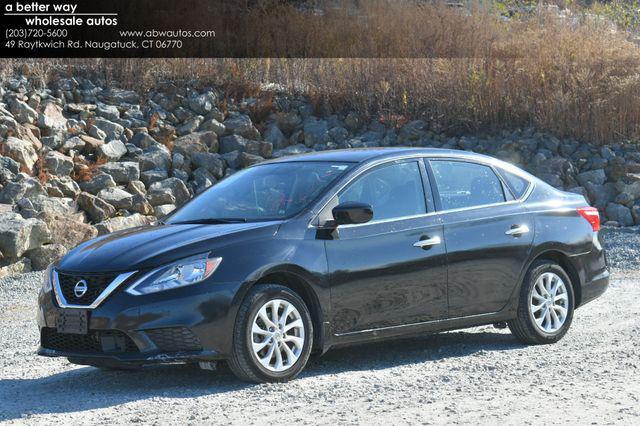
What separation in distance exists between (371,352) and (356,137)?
1273cm

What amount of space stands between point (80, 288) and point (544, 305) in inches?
153

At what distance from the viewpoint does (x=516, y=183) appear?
31.9 feet

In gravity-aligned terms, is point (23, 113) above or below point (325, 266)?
above

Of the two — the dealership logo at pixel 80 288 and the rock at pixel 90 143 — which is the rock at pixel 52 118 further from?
the dealership logo at pixel 80 288

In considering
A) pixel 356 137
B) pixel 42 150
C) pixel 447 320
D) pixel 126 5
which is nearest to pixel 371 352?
pixel 447 320

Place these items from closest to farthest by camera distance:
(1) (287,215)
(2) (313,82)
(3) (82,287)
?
(3) (82,287), (1) (287,215), (2) (313,82)

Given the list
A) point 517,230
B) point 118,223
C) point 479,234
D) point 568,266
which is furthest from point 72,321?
point 118,223

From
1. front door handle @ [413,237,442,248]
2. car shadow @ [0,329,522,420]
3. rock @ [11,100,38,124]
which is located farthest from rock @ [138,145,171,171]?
front door handle @ [413,237,442,248]

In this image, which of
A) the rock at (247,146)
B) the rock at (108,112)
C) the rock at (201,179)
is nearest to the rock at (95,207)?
the rock at (201,179)

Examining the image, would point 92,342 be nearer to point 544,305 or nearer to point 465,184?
point 465,184

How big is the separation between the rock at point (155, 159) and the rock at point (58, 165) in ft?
4.34

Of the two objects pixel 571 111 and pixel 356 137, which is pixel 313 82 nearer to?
pixel 356 137

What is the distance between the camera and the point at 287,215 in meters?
8.23

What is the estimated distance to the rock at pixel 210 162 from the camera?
1988 centimetres
